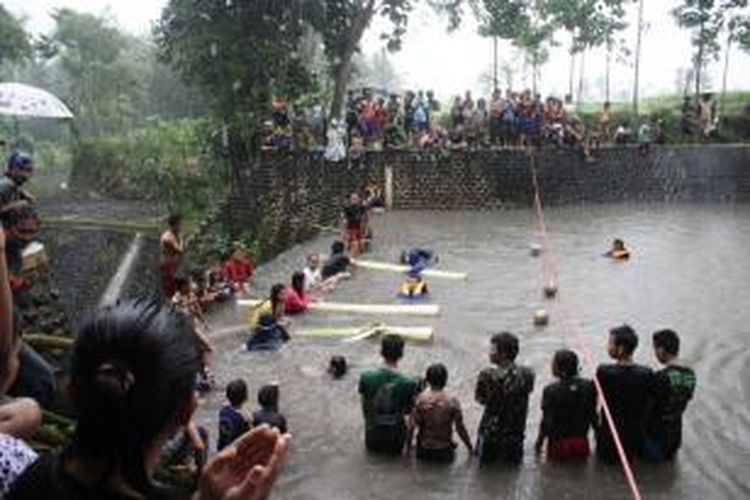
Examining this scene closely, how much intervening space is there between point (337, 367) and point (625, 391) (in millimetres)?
3972

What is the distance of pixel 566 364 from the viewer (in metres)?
7.61

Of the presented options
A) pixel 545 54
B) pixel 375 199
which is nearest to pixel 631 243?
pixel 375 199

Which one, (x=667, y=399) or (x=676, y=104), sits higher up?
(x=676, y=104)

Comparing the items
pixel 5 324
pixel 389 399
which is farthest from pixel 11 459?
pixel 389 399

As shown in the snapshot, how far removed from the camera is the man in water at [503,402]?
7816mm

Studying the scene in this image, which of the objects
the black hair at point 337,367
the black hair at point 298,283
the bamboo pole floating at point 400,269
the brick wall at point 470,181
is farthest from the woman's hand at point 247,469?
the brick wall at point 470,181

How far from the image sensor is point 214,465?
217 cm

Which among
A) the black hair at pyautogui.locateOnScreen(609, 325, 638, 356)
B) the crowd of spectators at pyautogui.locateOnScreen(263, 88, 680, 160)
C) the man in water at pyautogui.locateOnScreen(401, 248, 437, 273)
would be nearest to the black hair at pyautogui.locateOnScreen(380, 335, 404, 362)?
the black hair at pyautogui.locateOnScreen(609, 325, 638, 356)

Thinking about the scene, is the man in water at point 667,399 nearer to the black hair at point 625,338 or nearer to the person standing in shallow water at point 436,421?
the black hair at point 625,338

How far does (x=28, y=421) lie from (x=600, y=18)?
103ft

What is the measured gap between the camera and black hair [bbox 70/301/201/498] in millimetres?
2012

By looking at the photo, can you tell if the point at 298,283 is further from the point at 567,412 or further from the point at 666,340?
the point at 666,340

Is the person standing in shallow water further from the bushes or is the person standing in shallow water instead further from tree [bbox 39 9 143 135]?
tree [bbox 39 9 143 135]

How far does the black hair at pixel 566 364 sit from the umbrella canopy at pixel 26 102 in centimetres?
850
